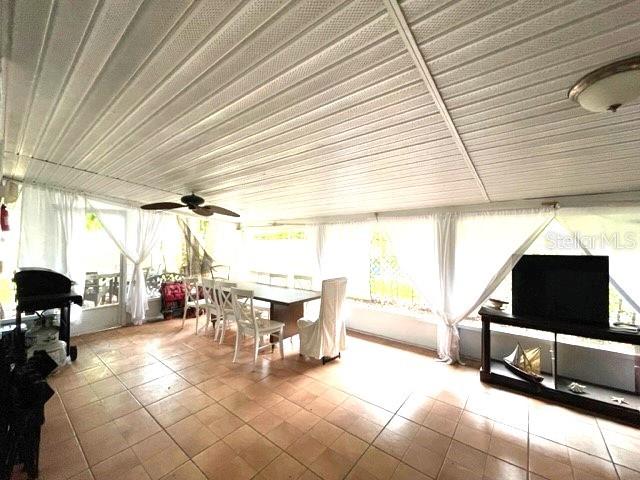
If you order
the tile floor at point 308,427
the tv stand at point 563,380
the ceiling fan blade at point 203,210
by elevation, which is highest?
the ceiling fan blade at point 203,210

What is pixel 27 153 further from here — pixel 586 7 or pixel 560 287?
pixel 560 287

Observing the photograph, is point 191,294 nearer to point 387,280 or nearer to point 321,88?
point 387,280

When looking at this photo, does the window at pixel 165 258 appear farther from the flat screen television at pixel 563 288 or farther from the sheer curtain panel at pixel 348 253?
the flat screen television at pixel 563 288

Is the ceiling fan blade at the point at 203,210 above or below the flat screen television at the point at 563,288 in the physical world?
above

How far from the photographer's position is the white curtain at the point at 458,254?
301cm

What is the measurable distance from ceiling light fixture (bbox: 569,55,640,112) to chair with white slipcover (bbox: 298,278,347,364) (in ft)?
8.13

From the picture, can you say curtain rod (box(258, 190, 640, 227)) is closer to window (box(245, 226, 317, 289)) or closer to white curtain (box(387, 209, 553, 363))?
white curtain (box(387, 209, 553, 363))

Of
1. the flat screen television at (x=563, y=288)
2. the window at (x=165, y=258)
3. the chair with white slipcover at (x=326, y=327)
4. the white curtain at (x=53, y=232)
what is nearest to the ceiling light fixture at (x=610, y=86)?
the flat screen television at (x=563, y=288)

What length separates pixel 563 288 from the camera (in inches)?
102

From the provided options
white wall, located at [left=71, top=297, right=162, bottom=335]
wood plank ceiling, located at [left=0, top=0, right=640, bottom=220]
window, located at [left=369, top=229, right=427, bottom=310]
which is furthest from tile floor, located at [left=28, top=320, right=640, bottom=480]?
wood plank ceiling, located at [left=0, top=0, right=640, bottom=220]

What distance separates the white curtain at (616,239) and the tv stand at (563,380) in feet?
1.81

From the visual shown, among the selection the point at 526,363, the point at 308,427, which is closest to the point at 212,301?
the point at 308,427

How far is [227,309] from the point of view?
3738mm

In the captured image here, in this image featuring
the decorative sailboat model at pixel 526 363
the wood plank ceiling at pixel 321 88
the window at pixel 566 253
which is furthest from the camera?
the decorative sailboat model at pixel 526 363
